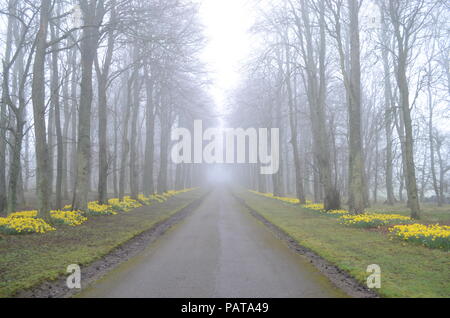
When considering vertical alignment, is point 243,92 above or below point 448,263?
above

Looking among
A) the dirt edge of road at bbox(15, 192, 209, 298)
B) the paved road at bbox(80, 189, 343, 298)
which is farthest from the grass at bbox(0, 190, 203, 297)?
the paved road at bbox(80, 189, 343, 298)

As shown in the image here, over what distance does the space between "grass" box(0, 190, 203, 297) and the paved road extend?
1.03 m

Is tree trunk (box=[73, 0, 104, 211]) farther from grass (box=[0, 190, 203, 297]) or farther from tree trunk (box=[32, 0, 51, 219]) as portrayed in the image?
tree trunk (box=[32, 0, 51, 219])

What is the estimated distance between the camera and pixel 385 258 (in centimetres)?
777

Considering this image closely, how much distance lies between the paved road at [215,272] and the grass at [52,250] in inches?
40.5

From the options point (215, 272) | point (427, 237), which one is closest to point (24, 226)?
point (215, 272)

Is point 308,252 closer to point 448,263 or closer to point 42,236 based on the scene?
point 448,263

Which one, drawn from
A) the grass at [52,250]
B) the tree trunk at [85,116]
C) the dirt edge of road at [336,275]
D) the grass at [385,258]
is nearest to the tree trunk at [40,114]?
the grass at [52,250]

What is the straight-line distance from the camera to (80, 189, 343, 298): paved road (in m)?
5.42

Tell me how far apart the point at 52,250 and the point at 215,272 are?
13.8 feet

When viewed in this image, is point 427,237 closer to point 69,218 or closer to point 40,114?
point 69,218
